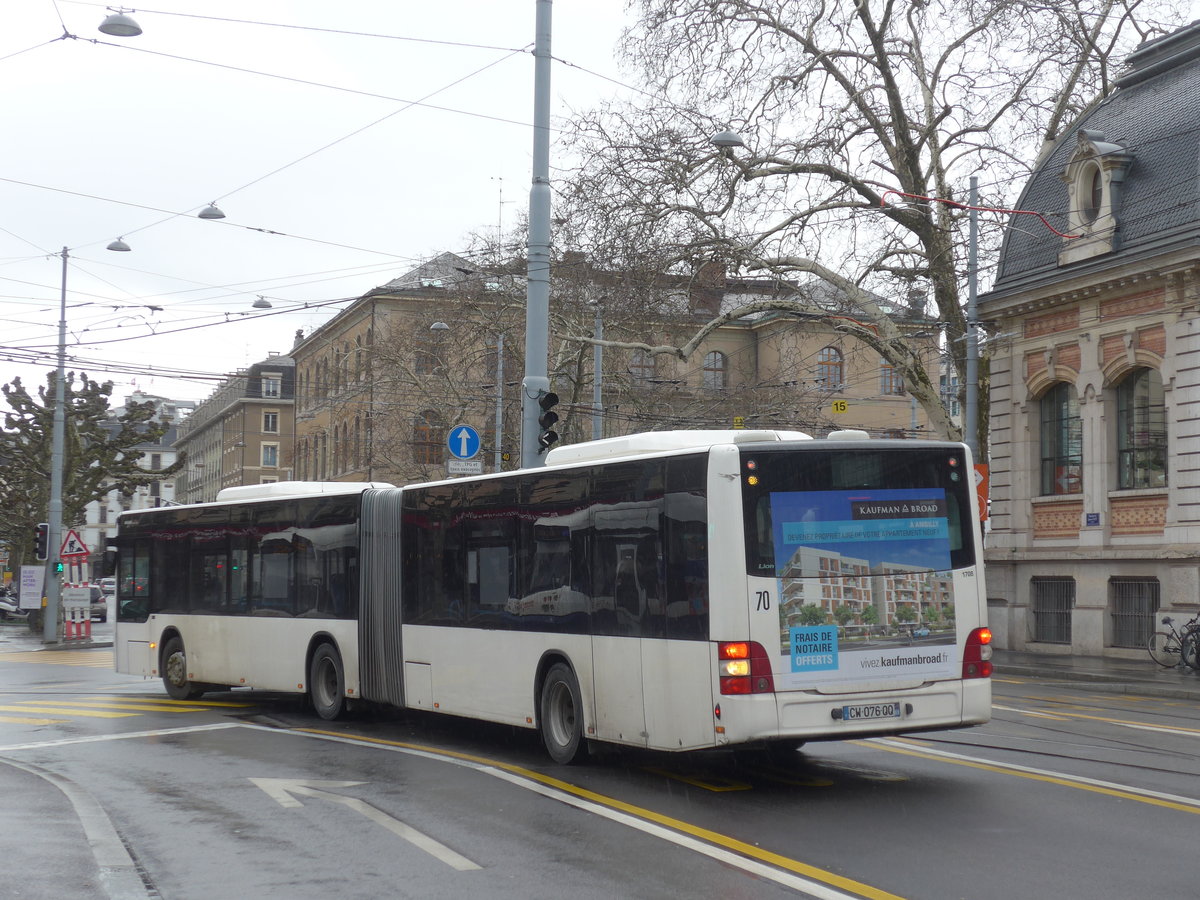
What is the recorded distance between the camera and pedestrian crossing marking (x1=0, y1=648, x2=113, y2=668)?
3172 cm

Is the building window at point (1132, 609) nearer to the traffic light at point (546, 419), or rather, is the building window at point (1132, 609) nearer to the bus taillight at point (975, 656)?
the traffic light at point (546, 419)

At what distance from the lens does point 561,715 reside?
506 inches

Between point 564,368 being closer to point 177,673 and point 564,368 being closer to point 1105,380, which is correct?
point 1105,380

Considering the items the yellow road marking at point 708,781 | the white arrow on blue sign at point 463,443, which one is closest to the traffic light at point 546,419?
the white arrow on blue sign at point 463,443

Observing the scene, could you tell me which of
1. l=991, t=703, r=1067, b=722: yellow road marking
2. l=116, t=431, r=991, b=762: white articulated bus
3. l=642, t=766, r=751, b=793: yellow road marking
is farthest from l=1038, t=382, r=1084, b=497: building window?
l=642, t=766, r=751, b=793: yellow road marking

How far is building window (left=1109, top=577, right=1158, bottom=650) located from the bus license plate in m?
19.6

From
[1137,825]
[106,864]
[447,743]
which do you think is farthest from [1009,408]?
[106,864]

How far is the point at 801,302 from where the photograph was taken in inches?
1371

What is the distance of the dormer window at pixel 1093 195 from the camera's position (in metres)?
30.2

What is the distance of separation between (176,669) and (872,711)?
1287 cm

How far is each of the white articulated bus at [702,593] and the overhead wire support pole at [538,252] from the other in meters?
5.33

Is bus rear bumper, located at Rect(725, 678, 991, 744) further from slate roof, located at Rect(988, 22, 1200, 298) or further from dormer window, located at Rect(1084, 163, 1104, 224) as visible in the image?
dormer window, located at Rect(1084, 163, 1104, 224)

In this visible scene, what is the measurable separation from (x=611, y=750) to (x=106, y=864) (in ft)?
19.8

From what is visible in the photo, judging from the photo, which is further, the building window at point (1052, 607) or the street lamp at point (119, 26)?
the building window at point (1052, 607)
